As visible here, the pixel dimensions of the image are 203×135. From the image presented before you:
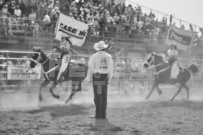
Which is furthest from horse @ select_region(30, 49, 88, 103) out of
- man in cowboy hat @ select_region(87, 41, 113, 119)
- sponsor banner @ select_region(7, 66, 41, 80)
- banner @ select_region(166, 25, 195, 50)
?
→ banner @ select_region(166, 25, 195, 50)

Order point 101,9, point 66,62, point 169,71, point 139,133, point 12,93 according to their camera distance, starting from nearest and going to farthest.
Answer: point 139,133, point 66,62, point 12,93, point 169,71, point 101,9

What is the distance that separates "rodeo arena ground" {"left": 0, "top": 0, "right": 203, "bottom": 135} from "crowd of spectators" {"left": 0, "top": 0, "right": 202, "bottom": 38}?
5 cm

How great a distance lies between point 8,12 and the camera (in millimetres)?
16406

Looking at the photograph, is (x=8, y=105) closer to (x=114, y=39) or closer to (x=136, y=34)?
(x=114, y=39)

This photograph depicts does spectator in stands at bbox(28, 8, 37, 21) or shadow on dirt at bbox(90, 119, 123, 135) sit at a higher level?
spectator in stands at bbox(28, 8, 37, 21)

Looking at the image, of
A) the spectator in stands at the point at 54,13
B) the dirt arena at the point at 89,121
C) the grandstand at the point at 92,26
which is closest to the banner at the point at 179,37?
the grandstand at the point at 92,26

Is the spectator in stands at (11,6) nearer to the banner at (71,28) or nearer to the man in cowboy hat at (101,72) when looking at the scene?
→ the banner at (71,28)

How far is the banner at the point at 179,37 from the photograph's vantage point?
15633 mm

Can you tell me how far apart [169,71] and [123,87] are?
91.7 inches

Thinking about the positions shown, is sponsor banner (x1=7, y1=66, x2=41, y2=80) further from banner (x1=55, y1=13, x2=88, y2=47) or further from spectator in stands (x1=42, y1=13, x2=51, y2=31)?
spectator in stands (x1=42, y1=13, x2=51, y2=31)

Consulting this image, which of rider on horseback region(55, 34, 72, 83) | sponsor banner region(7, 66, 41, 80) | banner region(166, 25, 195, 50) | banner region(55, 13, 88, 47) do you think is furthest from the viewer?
banner region(166, 25, 195, 50)

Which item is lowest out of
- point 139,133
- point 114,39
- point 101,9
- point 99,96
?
point 139,133

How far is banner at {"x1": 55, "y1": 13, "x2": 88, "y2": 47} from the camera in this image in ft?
38.0

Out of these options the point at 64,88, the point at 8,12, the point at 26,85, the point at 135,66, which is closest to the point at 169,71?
the point at 135,66
